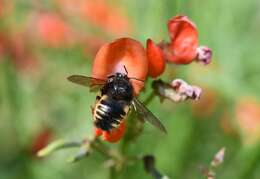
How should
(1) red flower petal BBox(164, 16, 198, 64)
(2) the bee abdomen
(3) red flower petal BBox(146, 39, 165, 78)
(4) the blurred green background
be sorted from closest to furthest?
1. (2) the bee abdomen
2. (3) red flower petal BBox(146, 39, 165, 78)
3. (1) red flower petal BBox(164, 16, 198, 64)
4. (4) the blurred green background

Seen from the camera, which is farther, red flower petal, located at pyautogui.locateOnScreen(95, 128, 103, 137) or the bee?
red flower petal, located at pyautogui.locateOnScreen(95, 128, 103, 137)

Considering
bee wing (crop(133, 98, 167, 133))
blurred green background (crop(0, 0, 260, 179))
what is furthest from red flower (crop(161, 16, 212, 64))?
blurred green background (crop(0, 0, 260, 179))

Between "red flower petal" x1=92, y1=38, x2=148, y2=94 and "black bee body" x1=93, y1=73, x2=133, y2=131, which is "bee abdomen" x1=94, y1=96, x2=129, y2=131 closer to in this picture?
"black bee body" x1=93, y1=73, x2=133, y2=131

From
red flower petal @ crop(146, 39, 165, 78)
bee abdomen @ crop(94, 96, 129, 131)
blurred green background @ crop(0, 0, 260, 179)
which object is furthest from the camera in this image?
blurred green background @ crop(0, 0, 260, 179)

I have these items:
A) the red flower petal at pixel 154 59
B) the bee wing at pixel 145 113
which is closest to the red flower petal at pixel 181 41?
the red flower petal at pixel 154 59

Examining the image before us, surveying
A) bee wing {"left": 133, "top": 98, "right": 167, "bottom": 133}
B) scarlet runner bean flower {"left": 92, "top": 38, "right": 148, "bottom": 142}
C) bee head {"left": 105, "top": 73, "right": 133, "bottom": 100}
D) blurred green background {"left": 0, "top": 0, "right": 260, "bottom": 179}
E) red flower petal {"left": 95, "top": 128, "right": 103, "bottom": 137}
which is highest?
scarlet runner bean flower {"left": 92, "top": 38, "right": 148, "bottom": 142}

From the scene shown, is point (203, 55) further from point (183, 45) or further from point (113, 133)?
point (113, 133)

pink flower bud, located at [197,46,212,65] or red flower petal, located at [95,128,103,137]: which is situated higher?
pink flower bud, located at [197,46,212,65]
